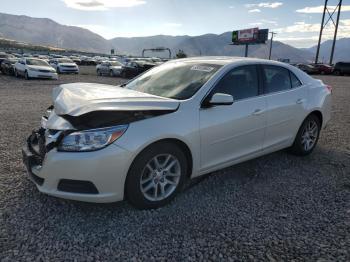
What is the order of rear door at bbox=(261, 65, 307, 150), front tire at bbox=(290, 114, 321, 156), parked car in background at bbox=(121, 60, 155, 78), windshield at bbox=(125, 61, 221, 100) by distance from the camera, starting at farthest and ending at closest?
parked car in background at bbox=(121, 60, 155, 78)
front tire at bbox=(290, 114, 321, 156)
rear door at bbox=(261, 65, 307, 150)
windshield at bbox=(125, 61, 221, 100)

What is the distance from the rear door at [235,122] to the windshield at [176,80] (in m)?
0.23

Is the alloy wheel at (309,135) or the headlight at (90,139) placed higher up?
the headlight at (90,139)

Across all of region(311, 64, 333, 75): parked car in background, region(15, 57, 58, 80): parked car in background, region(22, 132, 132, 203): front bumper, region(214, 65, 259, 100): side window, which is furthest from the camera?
region(311, 64, 333, 75): parked car in background

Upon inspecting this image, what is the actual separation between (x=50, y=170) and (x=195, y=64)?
2338 mm

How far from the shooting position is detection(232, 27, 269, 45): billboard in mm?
70250

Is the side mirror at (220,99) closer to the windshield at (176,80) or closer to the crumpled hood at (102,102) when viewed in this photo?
the windshield at (176,80)

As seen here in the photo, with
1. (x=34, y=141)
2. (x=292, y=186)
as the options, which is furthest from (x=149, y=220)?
(x=292, y=186)

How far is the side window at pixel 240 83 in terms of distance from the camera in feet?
13.7

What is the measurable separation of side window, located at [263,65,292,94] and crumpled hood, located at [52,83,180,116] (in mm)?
1656

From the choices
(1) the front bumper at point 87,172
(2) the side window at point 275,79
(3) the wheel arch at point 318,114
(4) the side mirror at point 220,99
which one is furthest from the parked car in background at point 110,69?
(1) the front bumper at point 87,172

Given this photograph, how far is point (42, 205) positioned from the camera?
3.66 metres

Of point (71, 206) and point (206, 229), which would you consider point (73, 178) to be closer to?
A: point (71, 206)

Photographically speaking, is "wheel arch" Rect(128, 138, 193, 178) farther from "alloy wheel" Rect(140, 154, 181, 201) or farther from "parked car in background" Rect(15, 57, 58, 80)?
"parked car in background" Rect(15, 57, 58, 80)

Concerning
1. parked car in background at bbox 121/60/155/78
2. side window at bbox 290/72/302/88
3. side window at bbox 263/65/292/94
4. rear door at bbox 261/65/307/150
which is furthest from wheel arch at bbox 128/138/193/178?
parked car in background at bbox 121/60/155/78
